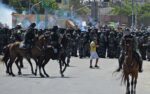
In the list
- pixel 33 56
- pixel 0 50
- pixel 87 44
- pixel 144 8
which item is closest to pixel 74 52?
pixel 87 44

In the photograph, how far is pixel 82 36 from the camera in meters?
46.6

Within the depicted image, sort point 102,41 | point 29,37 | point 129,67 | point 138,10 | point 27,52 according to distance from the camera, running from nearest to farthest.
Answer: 1. point 129,67
2. point 29,37
3. point 27,52
4. point 102,41
5. point 138,10

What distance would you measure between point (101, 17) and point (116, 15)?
6.07m

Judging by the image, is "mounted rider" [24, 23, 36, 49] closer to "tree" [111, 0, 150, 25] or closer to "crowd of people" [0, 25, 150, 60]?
"crowd of people" [0, 25, 150, 60]

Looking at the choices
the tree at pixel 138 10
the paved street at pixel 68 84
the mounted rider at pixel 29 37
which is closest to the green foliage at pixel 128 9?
the tree at pixel 138 10

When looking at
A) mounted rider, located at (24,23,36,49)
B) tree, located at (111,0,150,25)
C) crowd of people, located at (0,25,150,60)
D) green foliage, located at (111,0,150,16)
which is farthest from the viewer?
green foliage, located at (111,0,150,16)

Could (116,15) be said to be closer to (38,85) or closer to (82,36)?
(82,36)

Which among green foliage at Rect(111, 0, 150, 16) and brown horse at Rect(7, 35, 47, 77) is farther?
green foliage at Rect(111, 0, 150, 16)

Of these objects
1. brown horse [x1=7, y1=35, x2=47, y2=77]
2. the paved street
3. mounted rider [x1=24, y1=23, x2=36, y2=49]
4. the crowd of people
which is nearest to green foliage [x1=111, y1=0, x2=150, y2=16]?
the crowd of people

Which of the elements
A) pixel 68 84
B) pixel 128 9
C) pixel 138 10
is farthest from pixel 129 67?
pixel 128 9

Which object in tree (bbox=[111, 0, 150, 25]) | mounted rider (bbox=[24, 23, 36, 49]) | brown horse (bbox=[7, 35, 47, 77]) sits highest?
mounted rider (bbox=[24, 23, 36, 49])

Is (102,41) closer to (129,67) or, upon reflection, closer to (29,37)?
(29,37)

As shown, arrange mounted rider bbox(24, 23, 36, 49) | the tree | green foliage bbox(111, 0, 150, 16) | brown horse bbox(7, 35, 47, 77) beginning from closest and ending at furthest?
1. brown horse bbox(7, 35, 47, 77)
2. mounted rider bbox(24, 23, 36, 49)
3. the tree
4. green foliage bbox(111, 0, 150, 16)

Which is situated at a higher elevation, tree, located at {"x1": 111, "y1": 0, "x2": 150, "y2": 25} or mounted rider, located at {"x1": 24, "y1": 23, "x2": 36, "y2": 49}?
mounted rider, located at {"x1": 24, "y1": 23, "x2": 36, "y2": 49}
